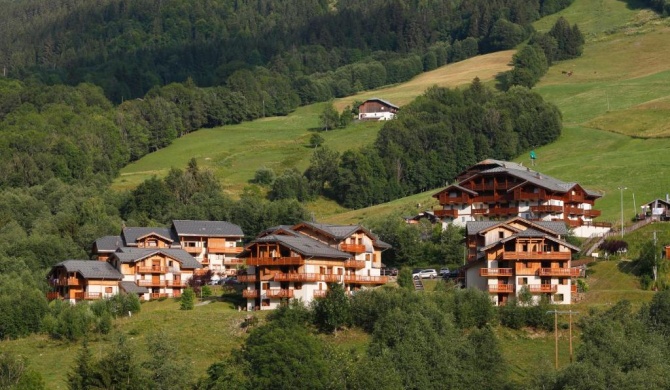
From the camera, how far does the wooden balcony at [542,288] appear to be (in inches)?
4151

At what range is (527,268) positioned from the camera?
10706 centimetres

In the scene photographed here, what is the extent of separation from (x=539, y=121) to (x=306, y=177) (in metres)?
33.3

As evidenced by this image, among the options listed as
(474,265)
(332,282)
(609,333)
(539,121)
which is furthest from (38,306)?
(539,121)

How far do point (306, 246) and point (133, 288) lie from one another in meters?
17.5

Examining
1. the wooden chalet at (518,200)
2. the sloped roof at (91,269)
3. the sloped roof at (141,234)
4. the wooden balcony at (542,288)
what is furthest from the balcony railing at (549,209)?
the sloped roof at (91,269)

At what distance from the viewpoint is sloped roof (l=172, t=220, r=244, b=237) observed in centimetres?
13112

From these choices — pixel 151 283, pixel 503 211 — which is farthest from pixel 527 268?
pixel 151 283

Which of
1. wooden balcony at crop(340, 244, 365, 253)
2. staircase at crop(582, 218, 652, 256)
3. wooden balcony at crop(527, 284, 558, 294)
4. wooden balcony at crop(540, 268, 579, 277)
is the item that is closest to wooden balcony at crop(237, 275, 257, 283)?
wooden balcony at crop(340, 244, 365, 253)

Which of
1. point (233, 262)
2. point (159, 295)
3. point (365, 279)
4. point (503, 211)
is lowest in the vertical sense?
point (159, 295)

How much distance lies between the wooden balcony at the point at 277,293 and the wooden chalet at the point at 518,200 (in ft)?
110

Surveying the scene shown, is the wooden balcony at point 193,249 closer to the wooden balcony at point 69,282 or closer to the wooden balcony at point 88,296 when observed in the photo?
the wooden balcony at point 88,296

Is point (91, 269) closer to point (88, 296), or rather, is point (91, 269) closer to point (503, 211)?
point (88, 296)

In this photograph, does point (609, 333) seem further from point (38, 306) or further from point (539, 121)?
point (539, 121)

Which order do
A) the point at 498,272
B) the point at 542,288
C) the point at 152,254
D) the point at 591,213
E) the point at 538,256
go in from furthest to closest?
1. the point at 591,213
2. the point at 152,254
3. the point at 498,272
4. the point at 538,256
5. the point at 542,288
